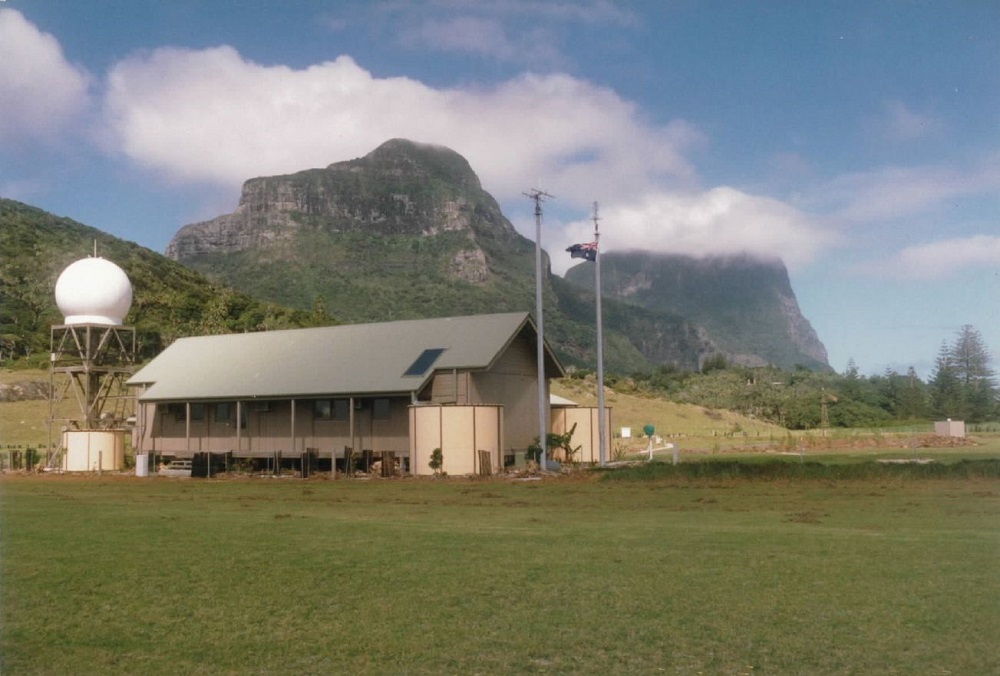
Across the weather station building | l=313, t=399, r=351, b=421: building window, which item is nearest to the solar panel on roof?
the weather station building

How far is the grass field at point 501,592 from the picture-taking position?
8117 mm

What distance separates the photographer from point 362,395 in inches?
1563

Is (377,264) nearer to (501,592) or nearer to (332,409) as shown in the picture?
(332,409)

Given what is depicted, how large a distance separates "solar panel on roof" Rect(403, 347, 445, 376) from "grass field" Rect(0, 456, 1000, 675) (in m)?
18.9

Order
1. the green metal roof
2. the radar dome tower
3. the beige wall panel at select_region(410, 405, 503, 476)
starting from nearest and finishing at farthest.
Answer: the beige wall panel at select_region(410, 405, 503, 476)
the green metal roof
the radar dome tower

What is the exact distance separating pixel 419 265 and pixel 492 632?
16426 centimetres

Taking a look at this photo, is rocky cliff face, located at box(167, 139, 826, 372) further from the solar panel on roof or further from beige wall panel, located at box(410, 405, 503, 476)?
beige wall panel, located at box(410, 405, 503, 476)

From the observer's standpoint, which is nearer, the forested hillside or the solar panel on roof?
the solar panel on roof

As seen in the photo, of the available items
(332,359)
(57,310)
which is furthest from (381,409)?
(57,310)

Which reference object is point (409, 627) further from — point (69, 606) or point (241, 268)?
point (241, 268)

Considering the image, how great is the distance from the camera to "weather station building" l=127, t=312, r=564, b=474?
37844 millimetres

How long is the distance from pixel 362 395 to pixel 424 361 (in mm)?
3029

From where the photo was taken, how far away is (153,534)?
15.6 m

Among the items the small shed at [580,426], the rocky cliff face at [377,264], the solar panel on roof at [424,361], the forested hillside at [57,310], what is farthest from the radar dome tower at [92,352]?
the rocky cliff face at [377,264]
